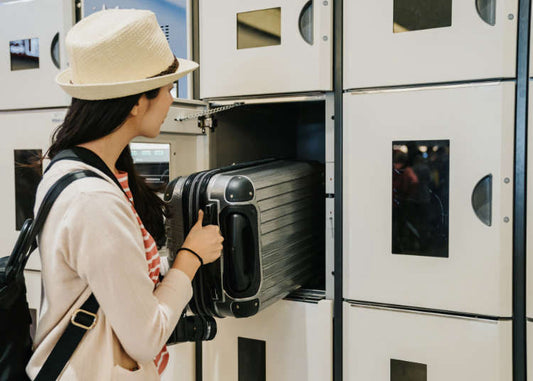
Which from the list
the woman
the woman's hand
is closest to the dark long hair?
the woman

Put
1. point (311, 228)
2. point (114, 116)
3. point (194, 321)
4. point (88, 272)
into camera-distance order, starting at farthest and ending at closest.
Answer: point (311, 228) < point (194, 321) < point (114, 116) < point (88, 272)

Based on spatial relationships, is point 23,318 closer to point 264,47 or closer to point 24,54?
point 264,47

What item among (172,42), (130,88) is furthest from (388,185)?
(172,42)

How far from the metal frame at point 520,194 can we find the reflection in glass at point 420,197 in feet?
0.53

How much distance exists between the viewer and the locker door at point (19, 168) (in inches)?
66.1

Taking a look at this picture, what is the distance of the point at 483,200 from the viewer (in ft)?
4.24

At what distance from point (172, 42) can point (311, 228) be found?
776 mm

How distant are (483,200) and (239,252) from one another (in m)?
0.63

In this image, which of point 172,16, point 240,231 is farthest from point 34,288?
point 172,16

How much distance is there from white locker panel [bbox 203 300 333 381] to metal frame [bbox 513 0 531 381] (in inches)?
19.1

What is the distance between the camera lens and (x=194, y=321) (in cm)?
121

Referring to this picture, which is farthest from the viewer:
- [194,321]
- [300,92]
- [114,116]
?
[300,92]

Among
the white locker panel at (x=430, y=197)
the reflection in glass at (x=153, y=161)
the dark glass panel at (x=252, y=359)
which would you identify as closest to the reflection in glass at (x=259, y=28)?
the white locker panel at (x=430, y=197)

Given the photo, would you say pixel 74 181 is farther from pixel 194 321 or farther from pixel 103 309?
pixel 194 321
